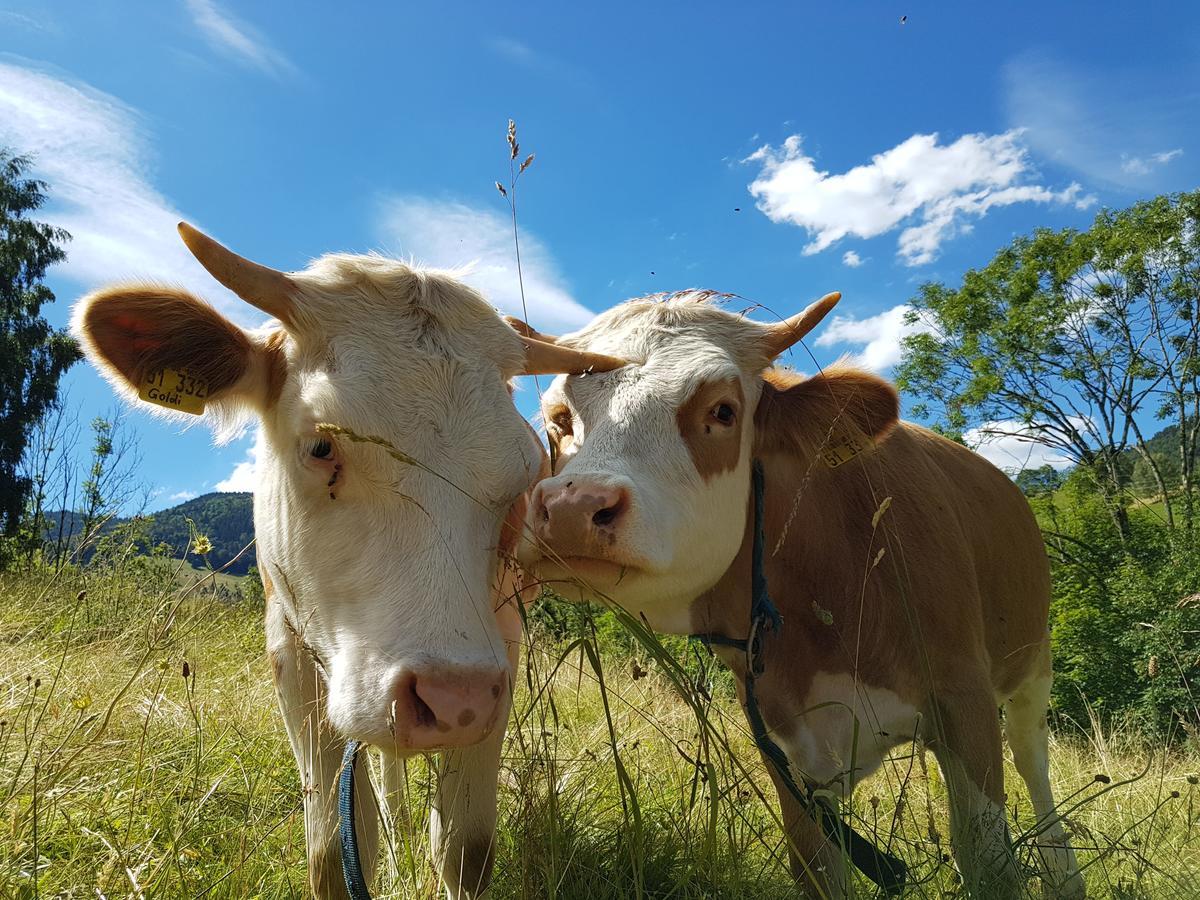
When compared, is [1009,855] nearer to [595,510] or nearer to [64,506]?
[595,510]

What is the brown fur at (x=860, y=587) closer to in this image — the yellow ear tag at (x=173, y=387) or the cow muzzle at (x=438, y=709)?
the cow muzzle at (x=438, y=709)

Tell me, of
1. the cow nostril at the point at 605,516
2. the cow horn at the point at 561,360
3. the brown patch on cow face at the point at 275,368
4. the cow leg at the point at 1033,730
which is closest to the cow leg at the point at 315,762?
the brown patch on cow face at the point at 275,368

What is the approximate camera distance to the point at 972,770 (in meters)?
2.87

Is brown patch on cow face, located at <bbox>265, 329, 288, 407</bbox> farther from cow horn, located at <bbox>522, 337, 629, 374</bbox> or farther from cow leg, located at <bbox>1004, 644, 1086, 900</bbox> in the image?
cow leg, located at <bbox>1004, 644, 1086, 900</bbox>

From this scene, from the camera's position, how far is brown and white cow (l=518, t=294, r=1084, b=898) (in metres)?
2.60

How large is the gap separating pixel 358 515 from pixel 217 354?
0.67 m

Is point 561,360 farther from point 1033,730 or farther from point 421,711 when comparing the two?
point 1033,730

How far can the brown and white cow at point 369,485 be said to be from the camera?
1783 mm

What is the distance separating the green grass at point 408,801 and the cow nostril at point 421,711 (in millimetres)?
322

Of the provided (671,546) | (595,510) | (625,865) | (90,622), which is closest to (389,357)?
(595,510)

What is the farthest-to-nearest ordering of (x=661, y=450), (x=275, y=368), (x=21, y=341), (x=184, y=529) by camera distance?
1. (x=21, y=341)
2. (x=184, y=529)
3. (x=661, y=450)
4. (x=275, y=368)

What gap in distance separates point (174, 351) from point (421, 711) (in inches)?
48.7

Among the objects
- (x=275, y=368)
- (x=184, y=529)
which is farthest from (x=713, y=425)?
(x=184, y=529)

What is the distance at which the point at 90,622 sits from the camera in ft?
23.9
